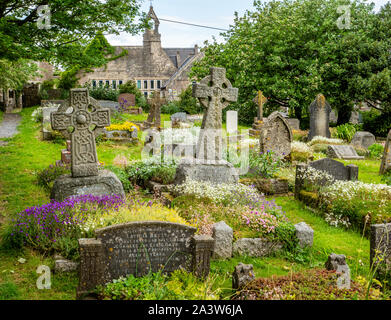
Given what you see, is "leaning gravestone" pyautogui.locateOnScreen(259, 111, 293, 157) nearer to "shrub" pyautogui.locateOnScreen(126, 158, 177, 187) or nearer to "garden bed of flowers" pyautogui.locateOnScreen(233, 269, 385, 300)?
"shrub" pyautogui.locateOnScreen(126, 158, 177, 187)

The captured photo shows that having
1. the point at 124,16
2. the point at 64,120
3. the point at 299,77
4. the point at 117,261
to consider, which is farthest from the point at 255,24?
the point at 117,261

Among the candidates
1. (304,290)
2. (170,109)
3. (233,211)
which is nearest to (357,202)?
(233,211)

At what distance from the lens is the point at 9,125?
74.0 feet

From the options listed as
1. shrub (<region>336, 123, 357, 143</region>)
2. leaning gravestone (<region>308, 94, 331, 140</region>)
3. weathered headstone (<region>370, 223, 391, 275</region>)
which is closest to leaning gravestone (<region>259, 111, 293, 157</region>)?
leaning gravestone (<region>308, 94, 331, 140</region>)

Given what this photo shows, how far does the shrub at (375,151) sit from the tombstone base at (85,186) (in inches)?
510

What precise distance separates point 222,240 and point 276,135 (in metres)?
→ 7.85

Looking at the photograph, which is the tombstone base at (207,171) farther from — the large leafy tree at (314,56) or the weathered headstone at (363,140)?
the large leafy tree at (314,56)

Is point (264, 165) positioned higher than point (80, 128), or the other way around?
point (80, 128)

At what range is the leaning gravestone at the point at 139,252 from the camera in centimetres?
516

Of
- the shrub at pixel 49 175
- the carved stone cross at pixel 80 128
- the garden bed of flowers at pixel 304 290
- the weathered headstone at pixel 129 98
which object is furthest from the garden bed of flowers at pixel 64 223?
the weathered headstone at pixel 129 98

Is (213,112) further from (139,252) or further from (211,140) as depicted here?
(139,252)

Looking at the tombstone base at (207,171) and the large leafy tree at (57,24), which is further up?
the large leafy tree at (57,24)
